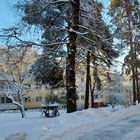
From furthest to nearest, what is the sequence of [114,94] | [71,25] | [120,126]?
[114,94], [71,25], [120,126]

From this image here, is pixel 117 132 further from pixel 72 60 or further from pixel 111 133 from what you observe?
pixel 72 60

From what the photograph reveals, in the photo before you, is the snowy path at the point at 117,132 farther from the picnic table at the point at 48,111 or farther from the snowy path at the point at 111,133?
the picnic table at the point at 48,111

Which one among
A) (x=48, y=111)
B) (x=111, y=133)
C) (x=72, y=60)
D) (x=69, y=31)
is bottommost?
(x=48, y=111)

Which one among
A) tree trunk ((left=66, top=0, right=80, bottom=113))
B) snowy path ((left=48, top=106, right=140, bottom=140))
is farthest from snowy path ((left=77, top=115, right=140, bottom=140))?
tree trunk ((left=66, top=0, right=80, bottom=113))

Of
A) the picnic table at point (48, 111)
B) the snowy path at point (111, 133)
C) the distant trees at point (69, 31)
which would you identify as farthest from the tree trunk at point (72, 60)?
the picnic table at point (48, 111)

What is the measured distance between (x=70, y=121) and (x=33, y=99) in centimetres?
7183

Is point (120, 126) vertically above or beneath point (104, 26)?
beneath

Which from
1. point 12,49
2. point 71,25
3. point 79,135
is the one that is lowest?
point 79,135

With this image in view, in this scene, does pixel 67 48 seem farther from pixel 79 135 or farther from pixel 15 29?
pixel 79 135

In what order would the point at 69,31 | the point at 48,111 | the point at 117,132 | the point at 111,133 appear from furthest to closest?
the point at 48,111
the point at 69,31
the point at 117,132
the point at 111,133

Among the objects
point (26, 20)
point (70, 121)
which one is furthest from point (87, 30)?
point (70, 121)

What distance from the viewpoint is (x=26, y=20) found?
61.9 feet

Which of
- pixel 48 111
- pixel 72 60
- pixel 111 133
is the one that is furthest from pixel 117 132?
pixel 48 111

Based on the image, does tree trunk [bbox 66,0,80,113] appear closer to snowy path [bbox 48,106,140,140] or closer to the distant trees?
the distant trees
